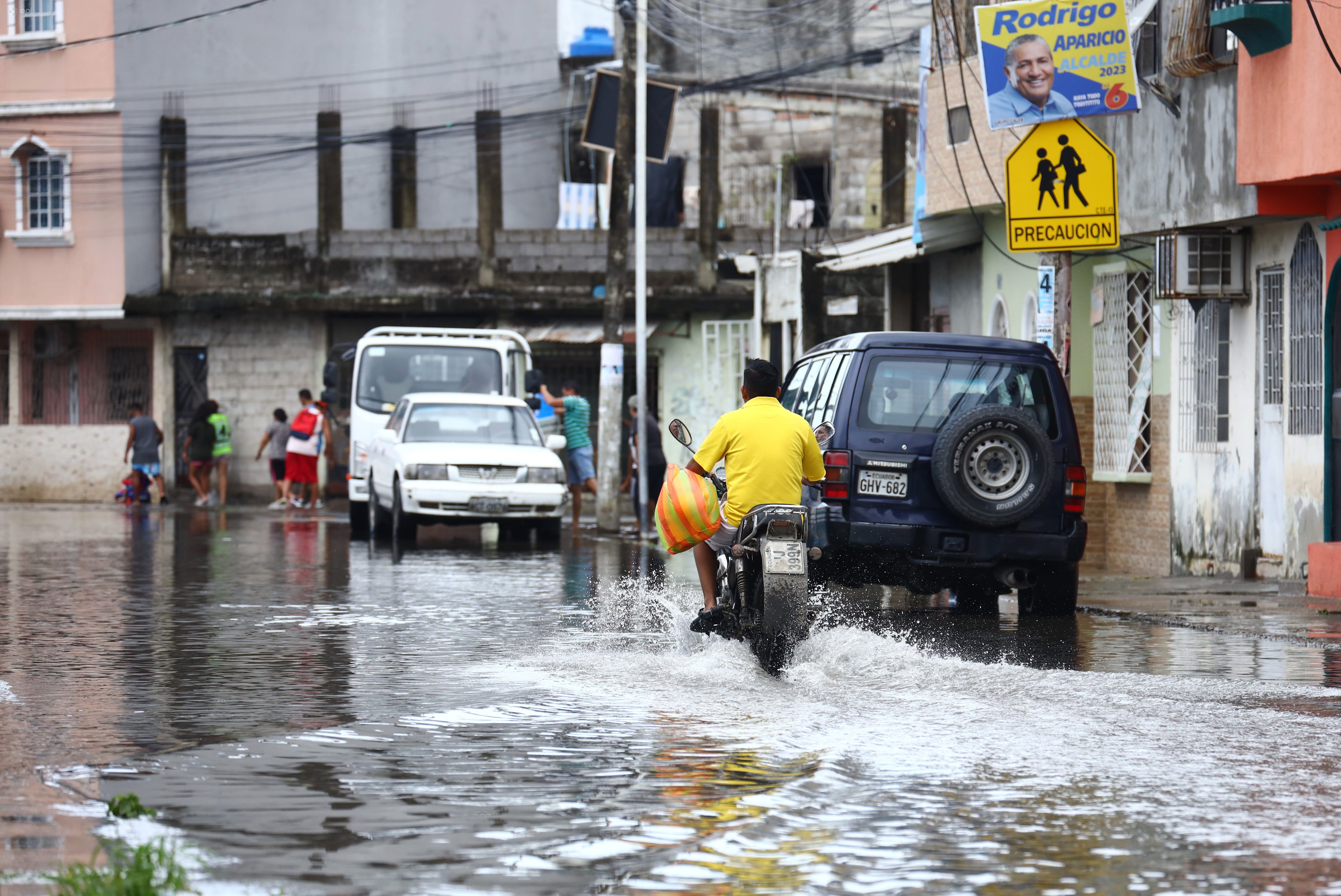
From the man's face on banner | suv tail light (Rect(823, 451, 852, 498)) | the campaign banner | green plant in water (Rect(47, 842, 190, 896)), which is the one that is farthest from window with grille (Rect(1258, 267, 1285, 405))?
green plant in water (Rect(47, 842, 190, 896))

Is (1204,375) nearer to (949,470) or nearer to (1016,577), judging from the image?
(1016,577)

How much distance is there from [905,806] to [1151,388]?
1430cm

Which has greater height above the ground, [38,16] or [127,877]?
[38,16]

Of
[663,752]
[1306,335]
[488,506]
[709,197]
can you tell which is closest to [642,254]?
[488,506]

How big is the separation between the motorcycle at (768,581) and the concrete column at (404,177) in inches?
1114

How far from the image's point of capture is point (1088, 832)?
237 inches

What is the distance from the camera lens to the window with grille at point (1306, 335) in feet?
54.6

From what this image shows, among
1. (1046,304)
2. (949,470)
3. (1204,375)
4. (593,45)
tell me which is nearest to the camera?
(949,470)

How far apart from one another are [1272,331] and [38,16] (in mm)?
28191

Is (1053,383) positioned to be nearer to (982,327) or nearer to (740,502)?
(740,502)

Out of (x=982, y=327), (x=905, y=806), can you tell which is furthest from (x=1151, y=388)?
(x=905, y=806)

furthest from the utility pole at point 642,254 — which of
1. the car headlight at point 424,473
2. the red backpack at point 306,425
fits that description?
the red backpack at point 306,425

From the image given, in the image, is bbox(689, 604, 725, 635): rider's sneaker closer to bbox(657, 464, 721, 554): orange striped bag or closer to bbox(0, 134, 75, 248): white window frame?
bbox(657, 464, 721, 554): orange striped bag

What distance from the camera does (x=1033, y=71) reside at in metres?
17.5
